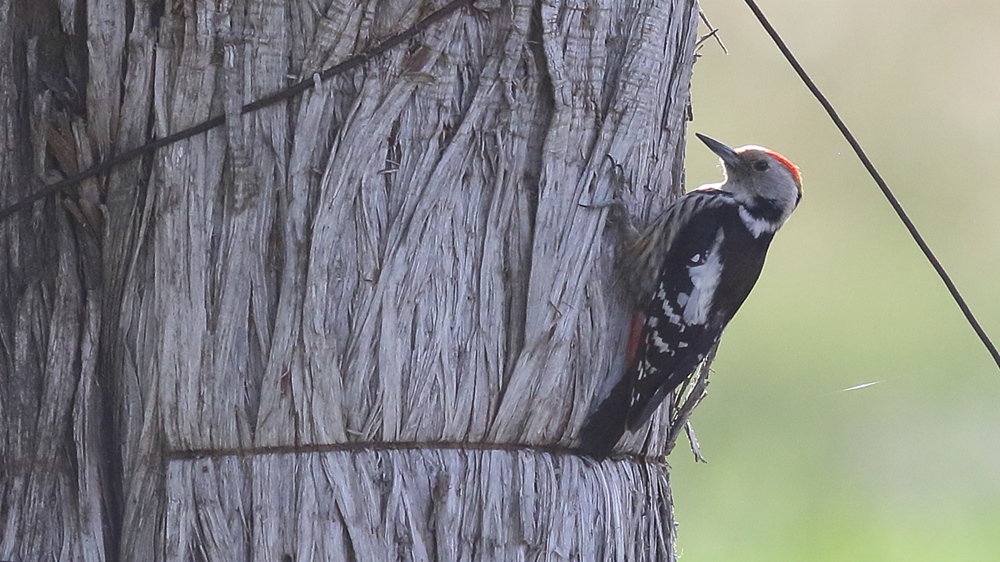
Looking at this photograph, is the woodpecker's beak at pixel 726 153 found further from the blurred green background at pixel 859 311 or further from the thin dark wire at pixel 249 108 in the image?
the blurred green background at pixel 859 311

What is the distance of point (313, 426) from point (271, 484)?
148 mm

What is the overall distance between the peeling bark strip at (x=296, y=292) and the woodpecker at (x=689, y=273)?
0.17 m

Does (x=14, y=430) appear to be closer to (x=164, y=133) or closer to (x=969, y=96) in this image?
(x=164, y=133)

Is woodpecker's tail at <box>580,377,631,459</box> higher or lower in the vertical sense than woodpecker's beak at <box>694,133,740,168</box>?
lower

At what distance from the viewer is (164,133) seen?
2830mm

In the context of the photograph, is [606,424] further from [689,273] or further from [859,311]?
[859,311]

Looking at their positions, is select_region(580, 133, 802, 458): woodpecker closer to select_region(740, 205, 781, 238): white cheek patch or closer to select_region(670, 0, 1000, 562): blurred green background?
select_region(740, 205, 781, 238): white cheek patch

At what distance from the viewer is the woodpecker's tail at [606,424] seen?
9.89ft

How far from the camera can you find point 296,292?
276 cm

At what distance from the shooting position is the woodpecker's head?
4566 mm


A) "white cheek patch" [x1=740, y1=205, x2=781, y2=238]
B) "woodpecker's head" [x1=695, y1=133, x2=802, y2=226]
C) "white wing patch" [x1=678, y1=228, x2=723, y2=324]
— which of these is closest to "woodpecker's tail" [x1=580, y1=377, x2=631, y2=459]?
"white wing patch" [x1=678, y1=228, x2=723, y2=324]

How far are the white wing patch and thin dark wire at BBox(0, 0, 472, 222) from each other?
1408 millimetres

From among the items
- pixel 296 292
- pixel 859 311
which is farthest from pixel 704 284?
pixel 859 311

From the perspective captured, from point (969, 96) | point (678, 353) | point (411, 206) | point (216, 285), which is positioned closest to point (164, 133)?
point (216, 285)
